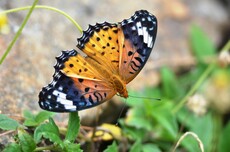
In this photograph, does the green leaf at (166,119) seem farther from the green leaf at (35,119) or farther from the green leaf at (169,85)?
the green leaf at (35,119)

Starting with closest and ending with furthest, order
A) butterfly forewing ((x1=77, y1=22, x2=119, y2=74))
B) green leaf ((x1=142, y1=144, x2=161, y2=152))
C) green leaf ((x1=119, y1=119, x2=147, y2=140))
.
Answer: butterfly forewing ((x1=77, y1=22, x2=119, y2=74)) → green leaf ((x1=142, y1=144, x2=161, y2=152)) → green leaf ((x1=119, y1=119, x2=147, y2=140))

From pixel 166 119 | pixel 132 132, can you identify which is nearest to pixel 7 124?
pixel 132 132

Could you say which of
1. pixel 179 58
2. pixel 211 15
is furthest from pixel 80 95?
pixel 211 15

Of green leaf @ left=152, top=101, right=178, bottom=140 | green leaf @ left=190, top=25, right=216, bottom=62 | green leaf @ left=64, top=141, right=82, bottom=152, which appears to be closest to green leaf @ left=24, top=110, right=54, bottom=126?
green leaf @ left=64, top=141, right=82, bottom=152

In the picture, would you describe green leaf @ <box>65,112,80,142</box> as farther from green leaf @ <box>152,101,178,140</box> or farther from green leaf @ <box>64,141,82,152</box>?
green leaf @ <box>152,101,178,140</box>

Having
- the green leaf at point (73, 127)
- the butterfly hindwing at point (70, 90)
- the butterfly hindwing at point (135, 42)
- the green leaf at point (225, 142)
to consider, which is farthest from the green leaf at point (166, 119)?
the green leaf at point (73, 127)

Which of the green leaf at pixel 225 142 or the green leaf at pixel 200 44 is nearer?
the green leaf at pixel 225 142
